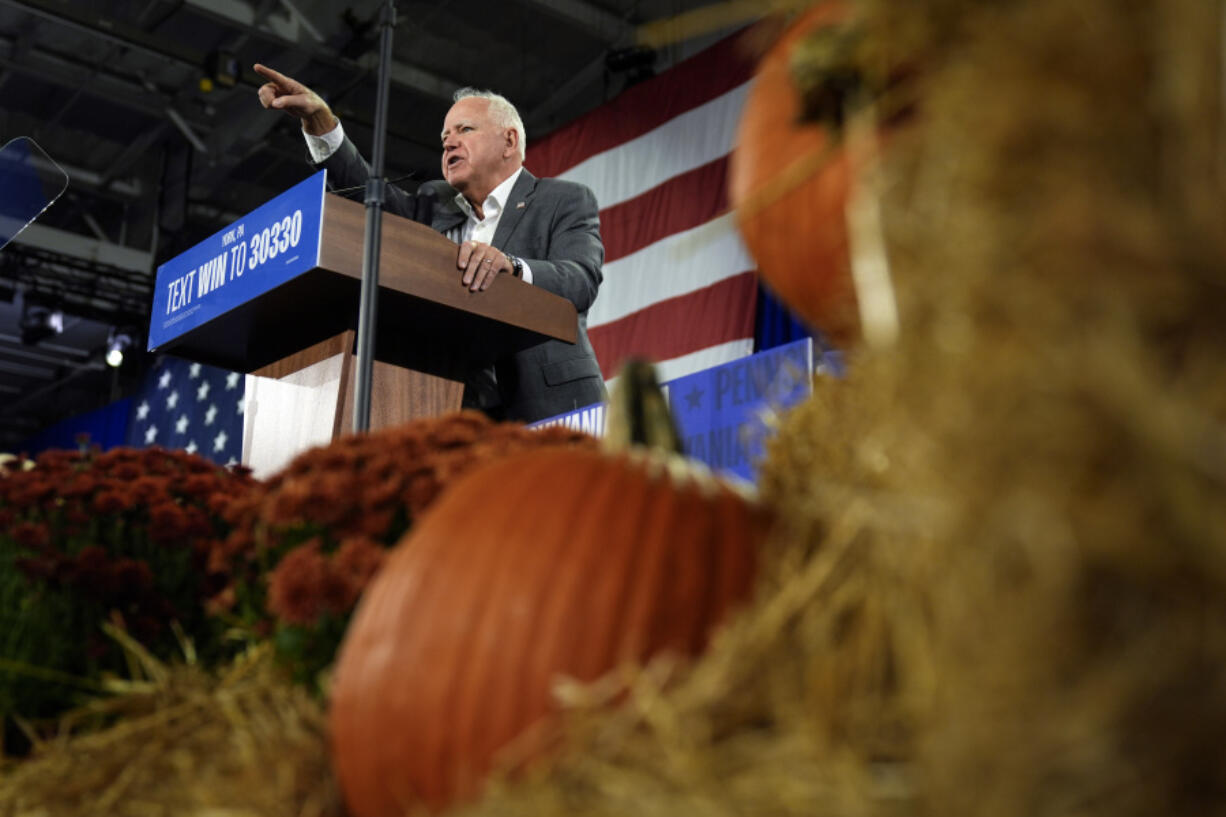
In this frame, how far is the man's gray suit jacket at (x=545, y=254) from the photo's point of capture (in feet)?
6.34

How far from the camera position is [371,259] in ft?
4.60

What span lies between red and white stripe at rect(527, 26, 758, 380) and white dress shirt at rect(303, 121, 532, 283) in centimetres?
210

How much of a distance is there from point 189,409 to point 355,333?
7.23m

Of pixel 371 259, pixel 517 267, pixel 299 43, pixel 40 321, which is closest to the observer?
pixel 371 259

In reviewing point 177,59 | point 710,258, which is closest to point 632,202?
point 710,258

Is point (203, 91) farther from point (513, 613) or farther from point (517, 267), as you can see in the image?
point (513, 613)

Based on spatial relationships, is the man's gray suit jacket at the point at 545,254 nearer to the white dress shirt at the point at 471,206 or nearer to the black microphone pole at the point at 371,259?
the white dress shirt at the point at 471,206

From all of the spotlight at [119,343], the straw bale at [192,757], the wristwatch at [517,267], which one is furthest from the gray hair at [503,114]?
the spotlight at [119,343]

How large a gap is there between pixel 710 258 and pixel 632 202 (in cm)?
62

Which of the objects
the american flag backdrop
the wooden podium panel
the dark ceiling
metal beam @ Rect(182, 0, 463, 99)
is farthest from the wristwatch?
metal beam @ Rect(182, 0, 463, 99)

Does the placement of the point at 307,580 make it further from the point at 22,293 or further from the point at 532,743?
the point at 22,293

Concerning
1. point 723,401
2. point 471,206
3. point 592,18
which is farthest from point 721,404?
point 592,18

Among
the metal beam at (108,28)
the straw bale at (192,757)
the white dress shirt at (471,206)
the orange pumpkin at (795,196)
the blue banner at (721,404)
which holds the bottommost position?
the straw bale at (192,757)

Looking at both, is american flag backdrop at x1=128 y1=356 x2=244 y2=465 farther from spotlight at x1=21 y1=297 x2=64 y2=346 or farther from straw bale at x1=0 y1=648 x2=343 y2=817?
straw bale at x1=0 y1=648 x2=343 y2=817
